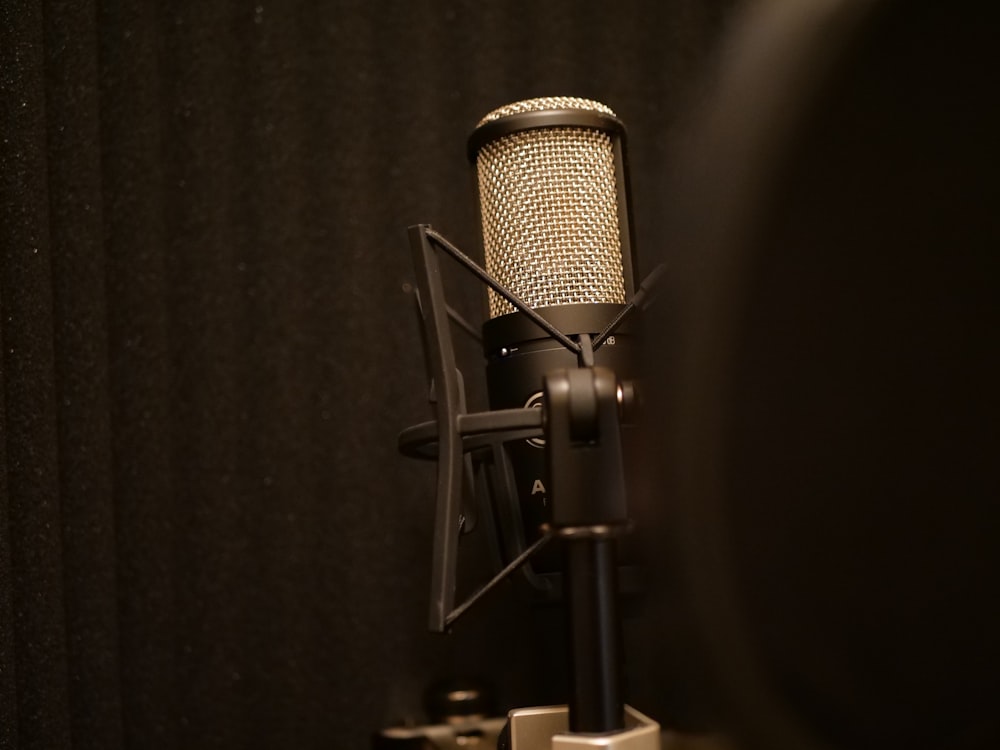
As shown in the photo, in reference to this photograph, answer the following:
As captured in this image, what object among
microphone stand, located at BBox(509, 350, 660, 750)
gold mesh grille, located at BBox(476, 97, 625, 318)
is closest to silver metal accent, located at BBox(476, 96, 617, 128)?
gold mesh grille, located at BBox(476, 97, 625, 318)

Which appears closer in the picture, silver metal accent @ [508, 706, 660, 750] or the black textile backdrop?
silver metal accent @ [508, 706, 660, 750]

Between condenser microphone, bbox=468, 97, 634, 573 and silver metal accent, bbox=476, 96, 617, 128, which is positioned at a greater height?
silver metal accent, bbox=476, 96, 617, 128

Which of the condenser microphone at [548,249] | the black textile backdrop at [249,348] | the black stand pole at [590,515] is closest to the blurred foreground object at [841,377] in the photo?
the black stand pole at [590,515]

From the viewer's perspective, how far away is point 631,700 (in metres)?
0.96

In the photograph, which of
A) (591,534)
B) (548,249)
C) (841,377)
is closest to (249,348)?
(548,249)

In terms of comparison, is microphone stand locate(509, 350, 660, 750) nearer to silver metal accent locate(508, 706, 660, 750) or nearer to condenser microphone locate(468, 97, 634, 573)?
silver metal accent locate(508, 706, 660, 750)

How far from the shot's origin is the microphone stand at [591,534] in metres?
0.56

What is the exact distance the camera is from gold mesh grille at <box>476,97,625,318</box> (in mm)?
727

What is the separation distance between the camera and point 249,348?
108 centimetres

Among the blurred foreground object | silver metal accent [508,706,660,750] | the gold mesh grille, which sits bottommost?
silver metal accent [508,706,660,750]

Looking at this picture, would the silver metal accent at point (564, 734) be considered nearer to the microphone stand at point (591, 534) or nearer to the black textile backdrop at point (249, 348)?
the microphone stand at point (591, 534)

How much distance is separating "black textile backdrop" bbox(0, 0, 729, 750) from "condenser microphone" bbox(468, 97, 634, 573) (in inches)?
15.4

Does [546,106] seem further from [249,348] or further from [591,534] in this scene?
[249,348]

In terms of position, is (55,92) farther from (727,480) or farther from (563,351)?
(727,480)
